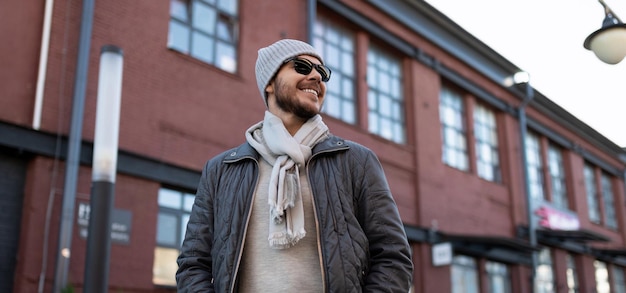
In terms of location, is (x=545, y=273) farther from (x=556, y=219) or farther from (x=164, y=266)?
(x=164, y=266)

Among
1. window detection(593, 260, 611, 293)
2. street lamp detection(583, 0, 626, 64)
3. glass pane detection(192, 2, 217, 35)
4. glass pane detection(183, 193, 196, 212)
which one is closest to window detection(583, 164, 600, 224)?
window detection(593, 260, 611, 293)

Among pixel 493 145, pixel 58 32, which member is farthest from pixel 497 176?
pixel 58 32

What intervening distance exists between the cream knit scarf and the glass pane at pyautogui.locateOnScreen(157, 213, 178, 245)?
792cm

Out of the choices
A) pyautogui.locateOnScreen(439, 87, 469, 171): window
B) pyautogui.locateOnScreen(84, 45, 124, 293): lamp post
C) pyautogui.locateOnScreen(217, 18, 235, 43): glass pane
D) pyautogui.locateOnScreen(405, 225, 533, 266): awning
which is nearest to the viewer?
pyautogui.locateOnScreen(84, 45, 124, 293): lamp post

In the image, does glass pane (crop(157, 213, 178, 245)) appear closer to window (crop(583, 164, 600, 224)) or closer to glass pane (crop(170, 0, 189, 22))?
glass pane (crop(170, 0, 189, 22))

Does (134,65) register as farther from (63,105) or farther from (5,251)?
(5,251)

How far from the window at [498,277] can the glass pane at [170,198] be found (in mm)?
10707

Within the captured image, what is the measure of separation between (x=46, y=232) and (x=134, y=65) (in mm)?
2865

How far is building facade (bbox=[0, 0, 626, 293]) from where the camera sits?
30.3ft

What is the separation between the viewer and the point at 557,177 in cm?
2500

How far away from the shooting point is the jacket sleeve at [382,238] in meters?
2.49

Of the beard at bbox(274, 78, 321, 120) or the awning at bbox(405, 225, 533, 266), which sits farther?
the awning at bbox(405, 225, 533, 266)

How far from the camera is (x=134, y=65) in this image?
1055cm

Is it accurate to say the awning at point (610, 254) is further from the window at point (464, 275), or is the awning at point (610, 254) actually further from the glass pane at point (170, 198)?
the glass pane at point (170, 198)
